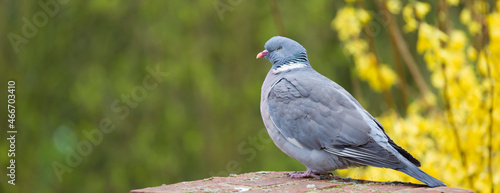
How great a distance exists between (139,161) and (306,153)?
3.14 meters

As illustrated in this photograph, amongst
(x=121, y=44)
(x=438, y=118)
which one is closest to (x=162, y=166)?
(x=121, y=44)

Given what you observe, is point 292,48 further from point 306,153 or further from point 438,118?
point 438,118

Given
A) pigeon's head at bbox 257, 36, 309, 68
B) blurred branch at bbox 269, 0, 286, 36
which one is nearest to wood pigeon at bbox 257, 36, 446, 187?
pigeon's head at bbox 257, 36, 309, 68

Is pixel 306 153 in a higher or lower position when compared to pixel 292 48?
lower

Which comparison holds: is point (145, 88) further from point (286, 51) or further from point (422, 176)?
point (422, 176)

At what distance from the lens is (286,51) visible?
10.3 ft

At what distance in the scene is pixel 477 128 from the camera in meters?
3.50

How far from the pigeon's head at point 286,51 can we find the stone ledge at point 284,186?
2.21 ft

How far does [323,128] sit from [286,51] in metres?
0.57

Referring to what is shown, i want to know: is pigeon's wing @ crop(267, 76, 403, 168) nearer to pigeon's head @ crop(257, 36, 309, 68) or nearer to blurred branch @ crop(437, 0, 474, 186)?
pigeon's head @ crop(257, 36, 309, 68)

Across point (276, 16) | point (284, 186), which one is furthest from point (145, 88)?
point (284, 186)

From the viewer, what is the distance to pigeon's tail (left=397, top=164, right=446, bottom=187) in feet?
8.04

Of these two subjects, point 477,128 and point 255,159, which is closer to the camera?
point 477,128

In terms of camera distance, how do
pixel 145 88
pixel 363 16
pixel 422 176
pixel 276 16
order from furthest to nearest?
pixel 145 88 < pixel 363 16 < pixel 276 16 < pixel 422 176
